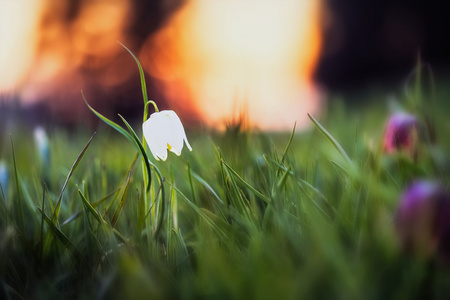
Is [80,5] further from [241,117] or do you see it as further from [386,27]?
[241,117]

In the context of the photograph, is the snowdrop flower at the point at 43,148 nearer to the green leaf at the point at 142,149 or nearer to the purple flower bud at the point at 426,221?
the green leaf at the point at 142,149

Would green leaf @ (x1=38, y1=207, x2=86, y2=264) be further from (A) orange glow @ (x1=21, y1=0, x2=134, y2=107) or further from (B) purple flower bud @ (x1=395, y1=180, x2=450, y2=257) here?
(A) orange glow @ (x1=21, y1=0, x2=134, y2=107)

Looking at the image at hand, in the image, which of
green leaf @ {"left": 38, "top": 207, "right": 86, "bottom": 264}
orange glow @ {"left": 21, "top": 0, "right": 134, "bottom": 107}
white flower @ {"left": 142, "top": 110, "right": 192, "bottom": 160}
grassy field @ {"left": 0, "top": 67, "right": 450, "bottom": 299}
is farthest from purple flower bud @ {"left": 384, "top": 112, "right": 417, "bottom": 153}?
orange glow @ {"left": 21, "top": 0, "right": 134, "bottom": 107}

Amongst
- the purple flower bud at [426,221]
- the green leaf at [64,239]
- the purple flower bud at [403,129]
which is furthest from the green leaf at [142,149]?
the purple flower bud at [403,129]

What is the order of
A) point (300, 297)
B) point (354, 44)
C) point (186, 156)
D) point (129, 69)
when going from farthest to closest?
point (354, 44) → point (129, 69) → point (186, 156) → point (300, 297)

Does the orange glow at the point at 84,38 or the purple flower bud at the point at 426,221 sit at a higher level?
the purple flower bud at the point at 426,221

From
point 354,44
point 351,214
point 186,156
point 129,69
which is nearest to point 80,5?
point 129,69

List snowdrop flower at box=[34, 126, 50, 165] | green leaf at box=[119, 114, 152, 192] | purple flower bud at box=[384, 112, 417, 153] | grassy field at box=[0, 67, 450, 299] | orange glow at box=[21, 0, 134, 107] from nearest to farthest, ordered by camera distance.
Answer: grassy field at box=[0, 67, 450, 299]
green leaf at box=[119, 114, 152, 192]
purple flower bud at box=[384, 112, 417, 153]
snowdrop flower at box=[34, 126, 50, 165]
orange glow at box=[21, 0, 134, 107]
